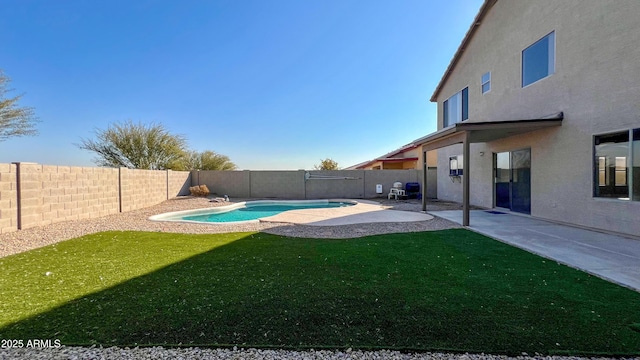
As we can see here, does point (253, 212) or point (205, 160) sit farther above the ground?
point (205, 160)

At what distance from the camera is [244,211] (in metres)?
13.6

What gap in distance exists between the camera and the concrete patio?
13.7ft

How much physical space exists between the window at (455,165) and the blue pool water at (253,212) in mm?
5310

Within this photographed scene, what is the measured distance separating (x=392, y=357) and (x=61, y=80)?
1635cm

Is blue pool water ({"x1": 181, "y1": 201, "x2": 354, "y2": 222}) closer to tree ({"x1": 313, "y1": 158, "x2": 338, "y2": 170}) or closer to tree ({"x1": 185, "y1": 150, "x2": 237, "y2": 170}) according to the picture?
tree ({"x1": 185, "y1": 150, "x2": 237, "y2": 170})

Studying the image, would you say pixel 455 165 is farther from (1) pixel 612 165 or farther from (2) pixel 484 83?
(1) pixel 612 165

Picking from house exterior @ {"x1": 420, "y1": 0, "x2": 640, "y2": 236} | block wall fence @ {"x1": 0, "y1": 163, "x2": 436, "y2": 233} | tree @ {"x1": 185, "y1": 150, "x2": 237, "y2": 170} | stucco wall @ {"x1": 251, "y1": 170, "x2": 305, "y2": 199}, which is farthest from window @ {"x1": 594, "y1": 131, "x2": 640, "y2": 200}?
tree @ {"x1": 185, "y1": 150, "x2": 237, "y2": 170}

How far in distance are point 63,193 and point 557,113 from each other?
47.4 feet

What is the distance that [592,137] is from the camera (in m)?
6.65

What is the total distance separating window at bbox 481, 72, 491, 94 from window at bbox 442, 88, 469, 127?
4.04 ft

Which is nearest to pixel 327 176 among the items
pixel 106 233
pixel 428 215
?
pixel 428 215

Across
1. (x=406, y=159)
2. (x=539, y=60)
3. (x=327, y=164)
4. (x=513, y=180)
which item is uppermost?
(x=539, y=60)

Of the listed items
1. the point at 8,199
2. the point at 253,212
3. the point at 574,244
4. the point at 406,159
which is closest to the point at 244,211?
the point at 253,212

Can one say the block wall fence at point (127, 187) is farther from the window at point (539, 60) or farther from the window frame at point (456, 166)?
the window at point (539, 60)
